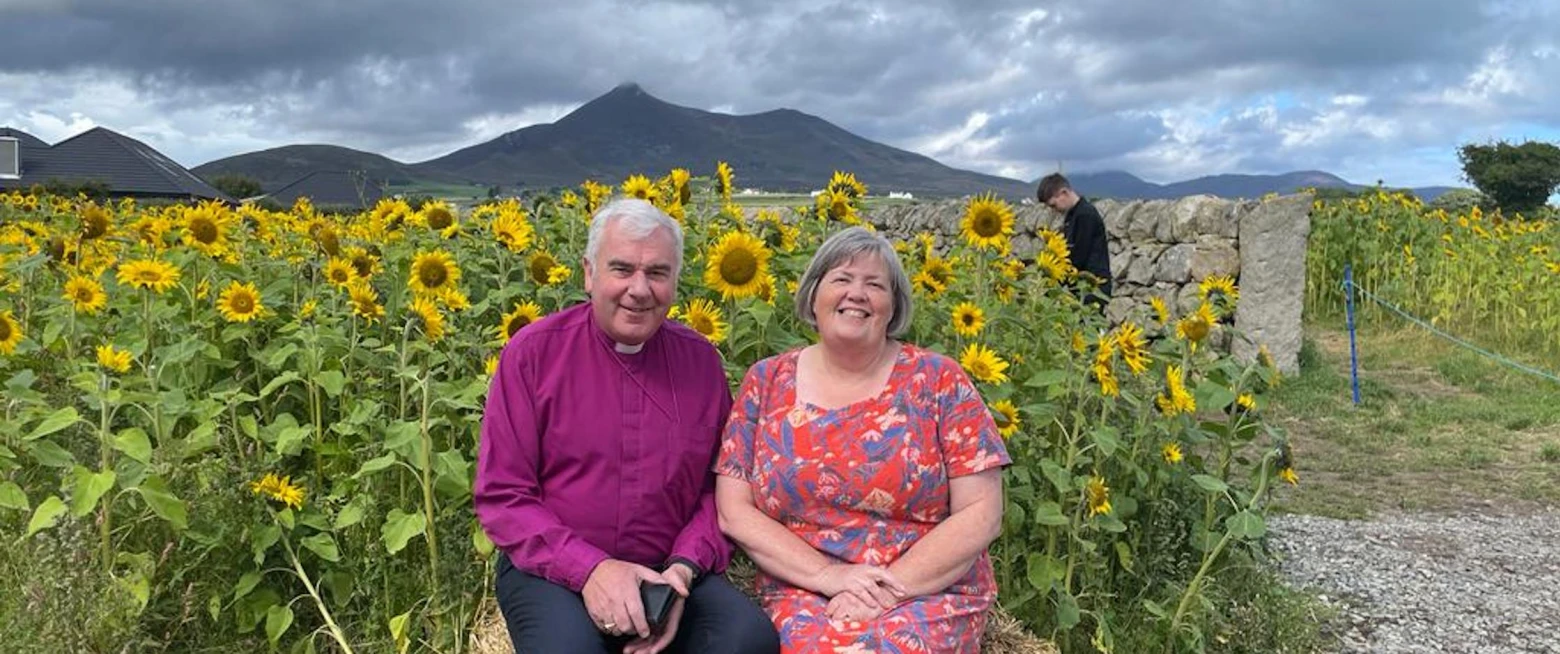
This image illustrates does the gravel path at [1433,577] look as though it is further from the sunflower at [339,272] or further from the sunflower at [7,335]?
the sunflower at [7,335]

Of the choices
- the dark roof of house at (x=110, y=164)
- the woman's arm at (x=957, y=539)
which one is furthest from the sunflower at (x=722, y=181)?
the dark roof of house at (x=110, y=164)

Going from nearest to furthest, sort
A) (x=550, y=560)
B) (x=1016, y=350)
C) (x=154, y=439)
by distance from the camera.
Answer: (x=550, y=560), (x=154, y=439), (x=1016, y=350)

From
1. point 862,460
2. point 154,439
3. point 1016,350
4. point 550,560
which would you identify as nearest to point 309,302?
point 154,439

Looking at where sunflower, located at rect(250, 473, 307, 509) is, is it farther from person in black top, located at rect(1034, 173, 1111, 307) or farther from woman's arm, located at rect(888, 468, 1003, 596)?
person in black top, located at rect(1034, 173, 1111, 307)

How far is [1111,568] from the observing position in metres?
3.44

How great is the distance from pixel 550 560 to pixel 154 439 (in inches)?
57.1

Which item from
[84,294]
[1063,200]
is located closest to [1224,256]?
[1063,200]

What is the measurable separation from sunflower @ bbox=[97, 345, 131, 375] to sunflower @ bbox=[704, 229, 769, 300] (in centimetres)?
142

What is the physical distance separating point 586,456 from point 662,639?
397 millimetres

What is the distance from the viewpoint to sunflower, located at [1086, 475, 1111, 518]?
9.93ft

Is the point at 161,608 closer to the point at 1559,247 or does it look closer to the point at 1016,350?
the point at 1016,350

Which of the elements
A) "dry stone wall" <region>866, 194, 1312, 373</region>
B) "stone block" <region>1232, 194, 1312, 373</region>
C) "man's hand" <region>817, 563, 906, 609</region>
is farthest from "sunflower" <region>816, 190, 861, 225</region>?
"stone block" <region>1232, 194, 1312, 373</region>

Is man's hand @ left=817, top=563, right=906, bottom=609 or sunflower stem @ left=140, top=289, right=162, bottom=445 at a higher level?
sunflower stem @ left=140, top=289, right=162, bottom=445

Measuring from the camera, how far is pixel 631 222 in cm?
249
